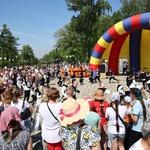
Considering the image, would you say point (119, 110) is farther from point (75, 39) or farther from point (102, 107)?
point (75, 39)

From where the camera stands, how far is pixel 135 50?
1939cm

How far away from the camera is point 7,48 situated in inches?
1939

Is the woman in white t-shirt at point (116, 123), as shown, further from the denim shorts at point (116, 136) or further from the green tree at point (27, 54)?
the green tree at point (27, 54)

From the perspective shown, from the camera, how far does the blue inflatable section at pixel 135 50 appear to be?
19188 mm

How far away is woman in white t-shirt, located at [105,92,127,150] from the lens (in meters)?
3.87

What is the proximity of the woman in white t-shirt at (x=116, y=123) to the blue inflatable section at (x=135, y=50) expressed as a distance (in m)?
16.0

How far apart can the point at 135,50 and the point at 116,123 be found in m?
16.5

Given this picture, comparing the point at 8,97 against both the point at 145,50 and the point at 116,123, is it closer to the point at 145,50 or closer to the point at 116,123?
the point at 116,123

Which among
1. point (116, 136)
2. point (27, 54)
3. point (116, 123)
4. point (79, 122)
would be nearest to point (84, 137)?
point (79, 122)

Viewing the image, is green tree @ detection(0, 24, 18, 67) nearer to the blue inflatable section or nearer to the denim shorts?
the blue inflatable section

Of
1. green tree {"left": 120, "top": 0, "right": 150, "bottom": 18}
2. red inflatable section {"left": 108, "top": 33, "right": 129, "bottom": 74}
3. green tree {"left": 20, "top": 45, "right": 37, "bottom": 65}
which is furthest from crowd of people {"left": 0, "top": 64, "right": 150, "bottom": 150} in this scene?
green tree {"left": 20, "top": 45, "right": 37, "bottom": 65}

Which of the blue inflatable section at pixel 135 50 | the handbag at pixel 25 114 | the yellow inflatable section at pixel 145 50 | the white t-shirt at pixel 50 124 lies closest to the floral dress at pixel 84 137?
the white t-shirt at pixel 50 124

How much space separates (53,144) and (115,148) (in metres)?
1.26

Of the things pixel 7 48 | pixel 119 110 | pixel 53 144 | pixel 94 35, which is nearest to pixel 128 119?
pixel 119 110
